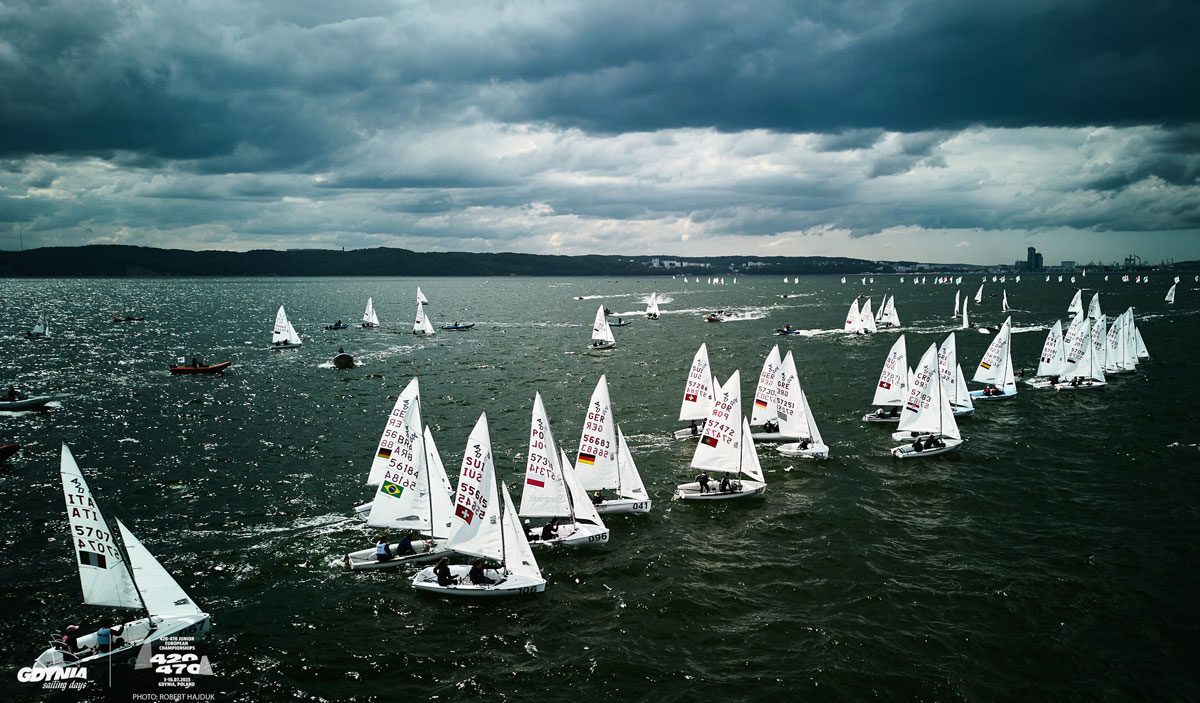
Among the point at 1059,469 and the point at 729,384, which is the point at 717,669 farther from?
the point at 1059,469

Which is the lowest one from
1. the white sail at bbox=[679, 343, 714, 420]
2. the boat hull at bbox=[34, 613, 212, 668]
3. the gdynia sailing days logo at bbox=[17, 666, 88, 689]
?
the gdynia sailing days logo at bbox=[17, 666, 88, 689]

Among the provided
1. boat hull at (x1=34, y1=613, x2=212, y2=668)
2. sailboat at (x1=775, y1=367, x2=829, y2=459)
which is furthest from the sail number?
sailboat at (x1=775, y1=367, x2=829, y2=459)

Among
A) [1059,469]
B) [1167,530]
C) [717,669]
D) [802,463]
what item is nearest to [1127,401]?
[1059,469]

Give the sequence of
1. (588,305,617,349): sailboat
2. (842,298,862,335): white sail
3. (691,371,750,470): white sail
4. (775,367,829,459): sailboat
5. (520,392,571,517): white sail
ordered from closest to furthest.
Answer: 1. (520,392,571,517): white sail
2. (691,371,750,470): white sail
3. (775,367,829,459): sailboat
4. (588,305,617,349): sailboat
5. (842,298,862,335): white sail

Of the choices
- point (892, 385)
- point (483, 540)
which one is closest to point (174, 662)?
point (483, 540)

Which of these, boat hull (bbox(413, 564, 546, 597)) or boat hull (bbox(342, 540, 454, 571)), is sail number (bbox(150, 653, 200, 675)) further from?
boat hull (bbox(413, 564, 546, 597))

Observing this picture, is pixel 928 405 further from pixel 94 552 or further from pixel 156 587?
pixel 94 552

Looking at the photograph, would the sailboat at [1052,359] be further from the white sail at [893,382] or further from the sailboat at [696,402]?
the sailboat at [696,402]

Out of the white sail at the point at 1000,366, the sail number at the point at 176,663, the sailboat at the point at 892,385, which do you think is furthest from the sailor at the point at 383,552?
the white sail at the point at 1000,366
